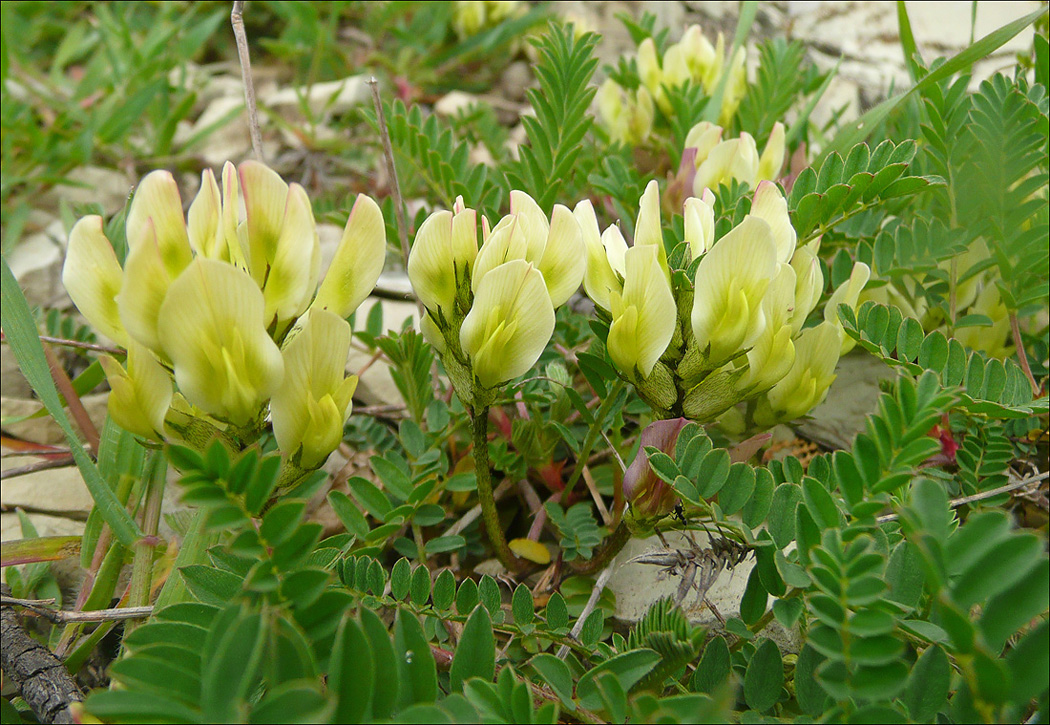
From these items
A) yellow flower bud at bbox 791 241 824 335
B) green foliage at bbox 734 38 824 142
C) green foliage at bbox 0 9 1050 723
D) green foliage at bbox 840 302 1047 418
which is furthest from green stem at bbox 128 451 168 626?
green foliage at bbox 734 38 824 142

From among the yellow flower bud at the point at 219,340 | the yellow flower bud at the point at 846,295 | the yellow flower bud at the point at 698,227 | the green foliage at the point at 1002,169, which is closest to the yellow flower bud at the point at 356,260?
the yellow flower bud at the point at 219,340

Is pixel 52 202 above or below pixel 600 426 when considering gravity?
above

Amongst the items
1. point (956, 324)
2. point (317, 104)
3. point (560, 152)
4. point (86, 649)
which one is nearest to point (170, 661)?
point (86, 649)

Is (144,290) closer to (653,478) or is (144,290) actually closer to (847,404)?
(653,478)

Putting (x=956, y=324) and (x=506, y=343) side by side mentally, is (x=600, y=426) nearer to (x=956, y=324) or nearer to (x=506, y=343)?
(x=506, y=343)

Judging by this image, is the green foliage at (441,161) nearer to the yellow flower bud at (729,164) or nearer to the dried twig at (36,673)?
the yellow flower bud at (729,164)
